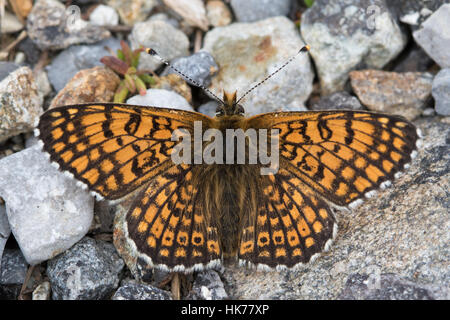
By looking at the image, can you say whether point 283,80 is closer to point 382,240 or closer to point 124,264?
point 382,240

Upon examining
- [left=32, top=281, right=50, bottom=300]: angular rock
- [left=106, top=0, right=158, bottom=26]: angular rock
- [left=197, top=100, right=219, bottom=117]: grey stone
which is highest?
[left=106, top=0, right=158, bottom=26]: angular rock

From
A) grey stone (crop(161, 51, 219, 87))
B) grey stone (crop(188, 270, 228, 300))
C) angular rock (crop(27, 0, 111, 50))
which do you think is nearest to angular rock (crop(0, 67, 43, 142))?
angular rock (crop(27, 0, 111, 50))

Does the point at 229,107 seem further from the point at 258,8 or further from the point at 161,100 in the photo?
the point at 258,8

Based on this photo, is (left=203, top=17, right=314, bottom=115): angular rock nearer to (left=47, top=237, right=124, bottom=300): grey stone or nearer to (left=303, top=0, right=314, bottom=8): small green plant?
(left=303, top=0, right=314, bottom=8): small green plant

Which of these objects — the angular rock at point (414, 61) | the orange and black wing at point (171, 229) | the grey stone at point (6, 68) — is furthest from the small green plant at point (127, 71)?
the angular rock at point (414, 61)

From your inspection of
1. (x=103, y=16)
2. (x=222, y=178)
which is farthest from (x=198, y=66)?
(x=222, y=178)
